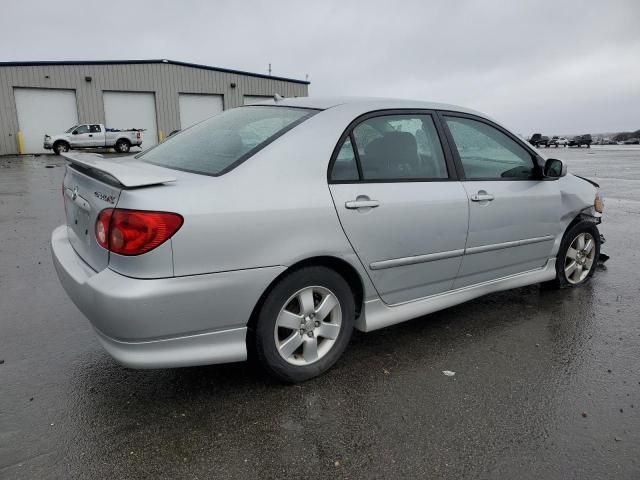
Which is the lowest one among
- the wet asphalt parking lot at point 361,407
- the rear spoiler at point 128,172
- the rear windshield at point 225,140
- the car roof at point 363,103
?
the wet asphalt parking lot at point 361,407

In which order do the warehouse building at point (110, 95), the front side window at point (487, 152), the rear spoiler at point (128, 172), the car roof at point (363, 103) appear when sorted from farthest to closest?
the warehouse building at point (110, 95) < the front side window at point (487, 152) < the car roof at point (363, 103) < the rear spoiler at point (128, 172)

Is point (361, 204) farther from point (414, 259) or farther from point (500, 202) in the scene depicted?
point (500, 202)

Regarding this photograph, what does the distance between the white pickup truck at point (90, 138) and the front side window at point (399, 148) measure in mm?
26134

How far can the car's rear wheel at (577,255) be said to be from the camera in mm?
4410

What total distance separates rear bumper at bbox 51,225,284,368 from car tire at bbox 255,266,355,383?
4.4 inches

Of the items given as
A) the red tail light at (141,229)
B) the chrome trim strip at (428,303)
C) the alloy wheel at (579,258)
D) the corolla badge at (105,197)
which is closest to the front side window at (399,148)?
the chrome trim strip at (428,303)

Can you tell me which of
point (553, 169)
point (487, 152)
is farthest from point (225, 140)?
point (553, 169)

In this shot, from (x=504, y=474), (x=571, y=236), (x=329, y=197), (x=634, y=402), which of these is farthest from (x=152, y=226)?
(x=571, y=236)

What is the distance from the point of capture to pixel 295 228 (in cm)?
265

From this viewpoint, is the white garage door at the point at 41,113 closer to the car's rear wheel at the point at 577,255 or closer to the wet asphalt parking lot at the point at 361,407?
the wet asphalt parking lot at the point at 361,407

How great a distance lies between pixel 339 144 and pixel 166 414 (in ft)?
5.75

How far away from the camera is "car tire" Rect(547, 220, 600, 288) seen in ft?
14.5

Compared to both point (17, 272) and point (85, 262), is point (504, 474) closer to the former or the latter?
point (85, 262)

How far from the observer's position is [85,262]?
2725mm
